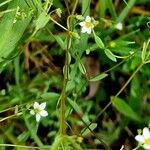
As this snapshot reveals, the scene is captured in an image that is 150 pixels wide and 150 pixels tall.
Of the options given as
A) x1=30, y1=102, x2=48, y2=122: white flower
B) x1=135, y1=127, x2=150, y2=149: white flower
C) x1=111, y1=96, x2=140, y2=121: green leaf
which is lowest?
x1=111, y1=96, x2=140, y2=121: green leaf

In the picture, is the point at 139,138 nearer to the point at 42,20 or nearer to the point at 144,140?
the point at 144,140

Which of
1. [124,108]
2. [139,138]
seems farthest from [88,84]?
[139,138]

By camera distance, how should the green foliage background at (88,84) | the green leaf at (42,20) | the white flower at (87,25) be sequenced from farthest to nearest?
the green foliage background at (88,84) → the white flower at (87,25) → the green leaf at (42,20)

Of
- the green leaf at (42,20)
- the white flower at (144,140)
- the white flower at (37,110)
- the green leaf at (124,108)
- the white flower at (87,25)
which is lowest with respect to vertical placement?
the green leaf at (124,108)

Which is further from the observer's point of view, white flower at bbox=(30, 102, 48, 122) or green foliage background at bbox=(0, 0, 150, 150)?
green foliage background at bbox=(0, 0, 150, 150)

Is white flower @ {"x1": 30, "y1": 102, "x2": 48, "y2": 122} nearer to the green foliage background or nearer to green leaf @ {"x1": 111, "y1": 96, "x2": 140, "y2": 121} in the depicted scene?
the green foliage background

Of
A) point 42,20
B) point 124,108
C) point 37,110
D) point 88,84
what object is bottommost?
point 124,108

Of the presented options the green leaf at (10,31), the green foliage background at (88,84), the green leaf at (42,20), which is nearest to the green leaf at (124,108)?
the green foliage background at (88,84)

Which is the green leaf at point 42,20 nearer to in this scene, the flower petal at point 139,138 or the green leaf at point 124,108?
the flower petal at point 139,138

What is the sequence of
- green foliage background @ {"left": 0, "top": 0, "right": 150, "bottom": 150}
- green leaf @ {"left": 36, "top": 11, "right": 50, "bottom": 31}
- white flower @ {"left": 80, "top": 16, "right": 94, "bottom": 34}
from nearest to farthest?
1. green leaf @ {"left": 36, "top": 11, "right": 50, "bottom": 31}
2. white flower @ {"left": 80, "top": 16, "right": 94, "bottom": 34}
3. green foliage background @ {"left": 0, "top": 0, "right": 150, "bottom": 150}

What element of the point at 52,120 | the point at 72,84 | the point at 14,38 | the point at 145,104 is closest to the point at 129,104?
the point at 145,104

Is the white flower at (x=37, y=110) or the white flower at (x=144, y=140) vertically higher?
the white flower at (x=37, y=110)

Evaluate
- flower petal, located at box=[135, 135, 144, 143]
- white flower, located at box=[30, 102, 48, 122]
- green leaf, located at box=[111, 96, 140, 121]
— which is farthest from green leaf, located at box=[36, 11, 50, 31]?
green leaf, located at box=[111, 96, 140, 121]
